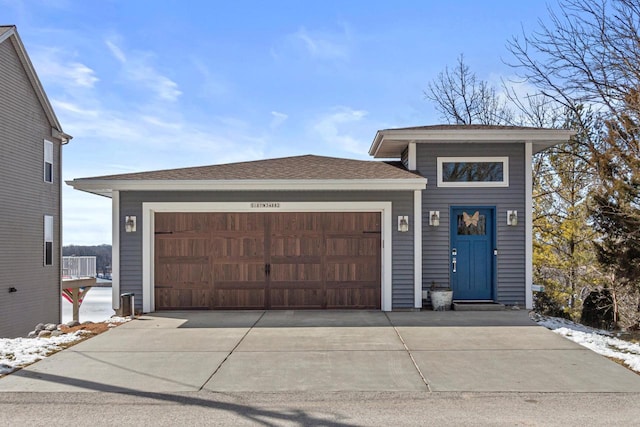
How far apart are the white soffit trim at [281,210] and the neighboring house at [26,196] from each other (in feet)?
19.1

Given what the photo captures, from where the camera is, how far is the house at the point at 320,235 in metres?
11.6

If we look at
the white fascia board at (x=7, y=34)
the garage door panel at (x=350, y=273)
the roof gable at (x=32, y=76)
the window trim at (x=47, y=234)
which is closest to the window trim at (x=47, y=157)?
the roof gable at (x=32, y=76)

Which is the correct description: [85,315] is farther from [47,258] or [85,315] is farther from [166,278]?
[166,278]

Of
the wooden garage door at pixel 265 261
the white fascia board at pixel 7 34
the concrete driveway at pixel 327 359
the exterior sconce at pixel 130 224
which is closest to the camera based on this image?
the concrete driveway at pixel 327 359

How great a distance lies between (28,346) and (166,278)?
3.73 m

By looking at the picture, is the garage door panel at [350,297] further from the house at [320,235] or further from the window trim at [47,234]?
the window trim at [47,234]

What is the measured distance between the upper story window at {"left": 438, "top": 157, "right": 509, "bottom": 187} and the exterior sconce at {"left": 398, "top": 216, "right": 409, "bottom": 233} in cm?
108

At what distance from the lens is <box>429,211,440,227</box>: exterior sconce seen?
11805mm

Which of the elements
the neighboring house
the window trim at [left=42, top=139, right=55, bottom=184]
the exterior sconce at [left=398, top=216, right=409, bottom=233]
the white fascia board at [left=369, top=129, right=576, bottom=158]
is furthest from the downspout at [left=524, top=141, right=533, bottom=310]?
the window trim at [left=42, top=139, right=55, bottom=184]

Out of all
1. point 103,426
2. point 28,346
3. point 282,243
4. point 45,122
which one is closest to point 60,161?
point 45,122

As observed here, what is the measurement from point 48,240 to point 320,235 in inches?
412

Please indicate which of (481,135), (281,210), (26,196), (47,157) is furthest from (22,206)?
(481,135)

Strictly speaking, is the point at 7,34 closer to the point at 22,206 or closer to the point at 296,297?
the point at 22,206

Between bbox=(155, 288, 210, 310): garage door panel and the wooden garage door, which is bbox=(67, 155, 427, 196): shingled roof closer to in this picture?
the wooden garage door
